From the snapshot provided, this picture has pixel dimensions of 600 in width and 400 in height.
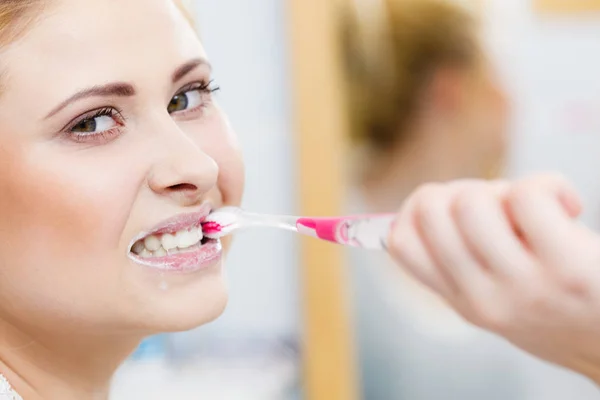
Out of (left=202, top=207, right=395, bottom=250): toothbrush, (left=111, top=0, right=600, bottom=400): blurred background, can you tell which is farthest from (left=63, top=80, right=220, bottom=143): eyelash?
(left=111, top=0, right=600, bottom=400): blurred background

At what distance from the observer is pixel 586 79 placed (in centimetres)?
152

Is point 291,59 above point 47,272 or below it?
above

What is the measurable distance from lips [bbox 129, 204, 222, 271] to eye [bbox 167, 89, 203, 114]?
6 cm

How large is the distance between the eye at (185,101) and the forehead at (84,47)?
1.4 inches

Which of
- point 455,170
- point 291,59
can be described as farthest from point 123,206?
point 455,170

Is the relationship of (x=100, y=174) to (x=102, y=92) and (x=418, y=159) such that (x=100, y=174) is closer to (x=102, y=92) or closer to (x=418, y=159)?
(x=102, y=92)

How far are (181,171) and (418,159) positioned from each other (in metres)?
1.01

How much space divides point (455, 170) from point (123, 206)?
1.02m

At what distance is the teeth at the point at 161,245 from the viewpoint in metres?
0.42

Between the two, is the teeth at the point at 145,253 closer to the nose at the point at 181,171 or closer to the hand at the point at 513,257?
the nose at the point at 181,171

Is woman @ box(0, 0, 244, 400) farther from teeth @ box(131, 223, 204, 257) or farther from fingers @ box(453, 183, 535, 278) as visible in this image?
fingers @ box(453, 183, 535, 278)

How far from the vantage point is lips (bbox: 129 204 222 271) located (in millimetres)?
418

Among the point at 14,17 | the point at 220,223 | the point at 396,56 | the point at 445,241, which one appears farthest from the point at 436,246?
the point at 396,56

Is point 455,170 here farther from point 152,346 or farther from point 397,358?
point 152,346
